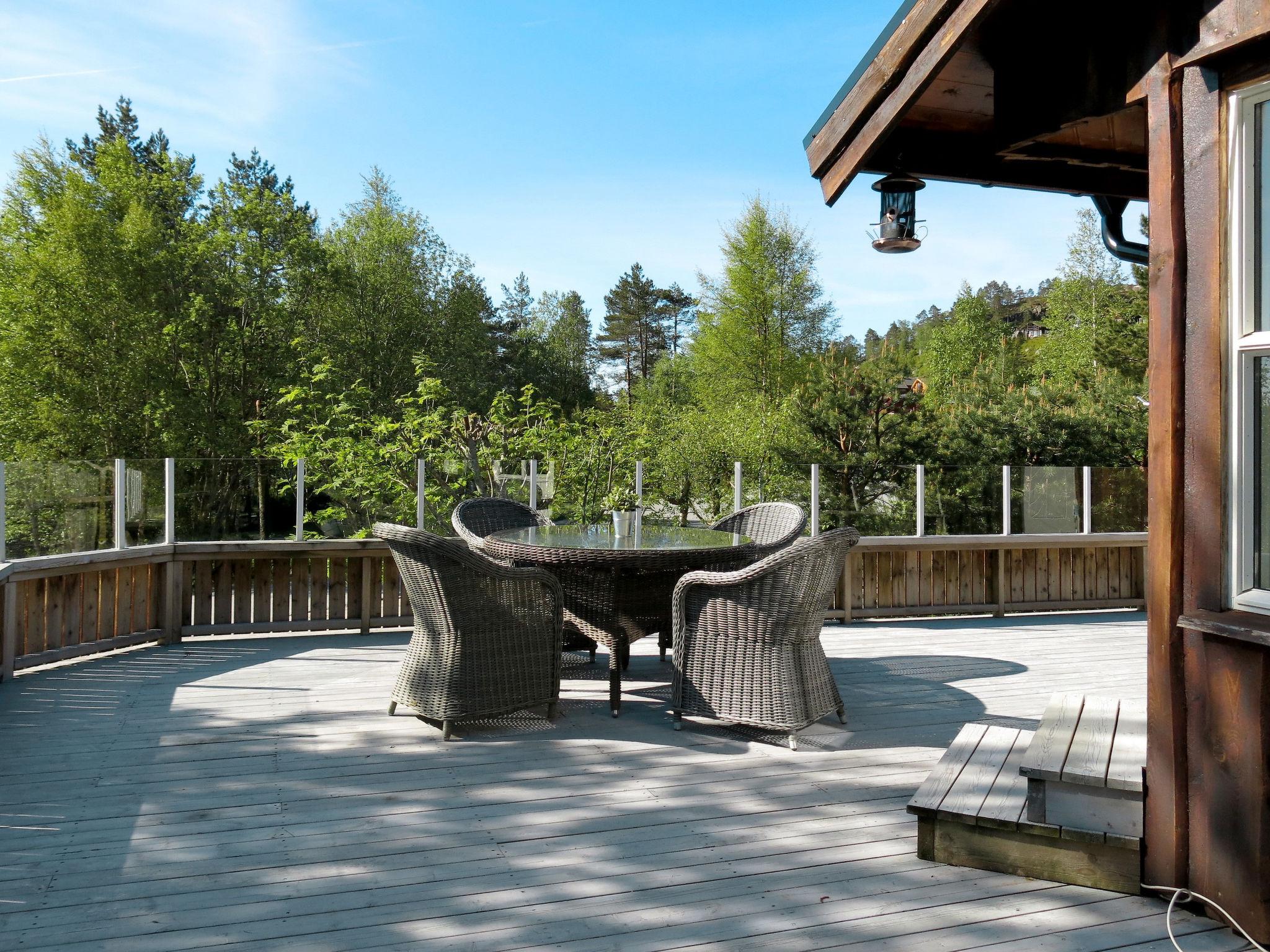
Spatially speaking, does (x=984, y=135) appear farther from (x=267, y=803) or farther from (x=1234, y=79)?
(x=267, y=803)

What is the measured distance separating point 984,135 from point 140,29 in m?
19.7

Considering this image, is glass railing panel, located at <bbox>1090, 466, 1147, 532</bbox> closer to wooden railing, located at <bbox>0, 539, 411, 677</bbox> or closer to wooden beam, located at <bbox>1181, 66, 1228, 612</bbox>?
wooden railing, located at <bbox>0, 539, 411, 677</bbox>

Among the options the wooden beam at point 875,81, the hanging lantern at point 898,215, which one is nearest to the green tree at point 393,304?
the hanging lantern at point 898,215

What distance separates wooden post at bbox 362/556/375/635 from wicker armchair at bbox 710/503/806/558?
2.55 m

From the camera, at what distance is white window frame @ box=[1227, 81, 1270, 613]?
87.4 inches

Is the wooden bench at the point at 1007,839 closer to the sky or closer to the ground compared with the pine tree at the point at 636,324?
closer to the ground

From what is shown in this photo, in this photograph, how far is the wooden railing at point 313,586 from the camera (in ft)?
17.5

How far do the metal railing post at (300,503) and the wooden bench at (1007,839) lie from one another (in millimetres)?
4884

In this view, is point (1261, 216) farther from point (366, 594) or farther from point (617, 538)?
point (366, 594)

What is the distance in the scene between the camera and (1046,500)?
786cm

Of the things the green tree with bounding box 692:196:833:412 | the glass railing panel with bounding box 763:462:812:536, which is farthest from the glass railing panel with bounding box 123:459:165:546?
the green tree with bounding box 692:196:833:412

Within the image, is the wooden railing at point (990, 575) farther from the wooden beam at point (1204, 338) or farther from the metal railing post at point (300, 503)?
the wooden beam at point (1204, 338)

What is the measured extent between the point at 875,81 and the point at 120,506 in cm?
509

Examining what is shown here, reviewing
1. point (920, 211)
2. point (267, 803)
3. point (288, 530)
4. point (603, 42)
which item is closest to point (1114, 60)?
point (920, 211)
